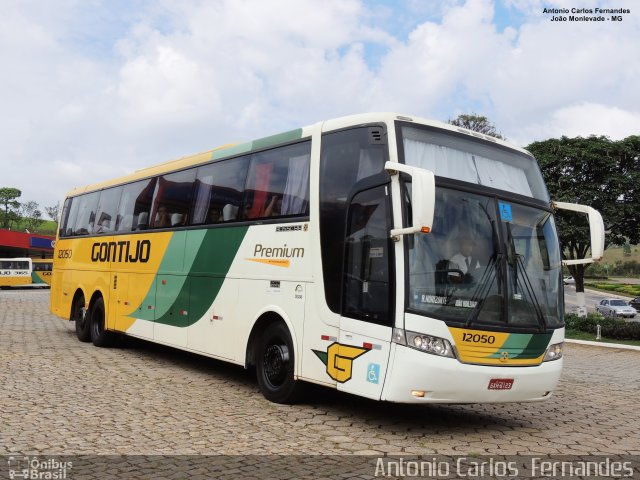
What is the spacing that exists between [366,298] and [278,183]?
2.53 meters

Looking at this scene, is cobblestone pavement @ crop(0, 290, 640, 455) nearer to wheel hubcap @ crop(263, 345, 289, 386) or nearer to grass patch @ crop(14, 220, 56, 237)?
wheel hubcap @ crop(263, 345, 289, 386)

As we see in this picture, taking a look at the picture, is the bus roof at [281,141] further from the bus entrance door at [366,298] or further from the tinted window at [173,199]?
the bus entrance door at [366,298]

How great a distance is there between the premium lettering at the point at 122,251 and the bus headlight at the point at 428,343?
6889 mm

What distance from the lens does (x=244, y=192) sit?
375 inches

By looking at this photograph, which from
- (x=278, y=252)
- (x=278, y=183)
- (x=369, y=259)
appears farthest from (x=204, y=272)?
(x=369, y=259)

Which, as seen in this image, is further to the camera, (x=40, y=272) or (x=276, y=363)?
(x=40, y=272)

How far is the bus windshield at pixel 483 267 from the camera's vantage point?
6715 mm

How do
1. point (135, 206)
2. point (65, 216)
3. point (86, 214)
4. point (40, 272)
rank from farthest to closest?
point (40, 272) < point (65, 216) < point (86, 214) < point (135, 206)

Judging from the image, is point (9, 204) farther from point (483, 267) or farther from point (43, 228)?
point (483, 267)

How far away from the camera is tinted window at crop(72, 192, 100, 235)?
15195 mm

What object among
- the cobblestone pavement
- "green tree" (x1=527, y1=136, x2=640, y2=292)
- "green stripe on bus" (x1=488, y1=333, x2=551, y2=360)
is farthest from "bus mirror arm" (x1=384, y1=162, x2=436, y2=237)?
"green tree" (x1=527, y1=136, x2=640, y2=292)

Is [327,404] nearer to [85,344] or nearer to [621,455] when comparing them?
[621,455]

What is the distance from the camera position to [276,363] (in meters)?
8.46

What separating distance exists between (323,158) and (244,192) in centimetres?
184
